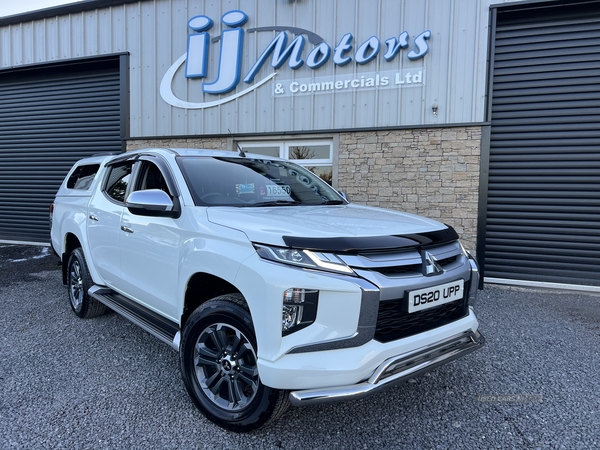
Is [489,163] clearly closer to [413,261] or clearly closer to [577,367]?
[577,367]

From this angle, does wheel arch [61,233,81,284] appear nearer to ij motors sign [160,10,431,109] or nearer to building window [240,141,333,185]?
building window [240,141,333,185]

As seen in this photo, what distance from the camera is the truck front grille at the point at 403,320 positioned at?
2.08 metres

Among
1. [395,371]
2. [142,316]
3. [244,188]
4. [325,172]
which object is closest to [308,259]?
[395,371]

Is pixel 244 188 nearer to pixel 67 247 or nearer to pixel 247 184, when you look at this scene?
pixel 247 184

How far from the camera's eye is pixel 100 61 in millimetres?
8664

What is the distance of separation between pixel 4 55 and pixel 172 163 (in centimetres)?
964

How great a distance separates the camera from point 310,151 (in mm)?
7250

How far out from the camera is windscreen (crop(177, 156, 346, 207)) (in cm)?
285

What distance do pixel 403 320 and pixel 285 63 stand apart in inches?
239

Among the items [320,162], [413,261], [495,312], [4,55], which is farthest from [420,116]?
[4,55]

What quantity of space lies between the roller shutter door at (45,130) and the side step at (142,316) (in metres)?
5.94

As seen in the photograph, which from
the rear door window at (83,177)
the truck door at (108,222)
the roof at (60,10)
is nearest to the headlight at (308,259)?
the truck door at (108,222)

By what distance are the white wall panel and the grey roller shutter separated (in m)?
0.54

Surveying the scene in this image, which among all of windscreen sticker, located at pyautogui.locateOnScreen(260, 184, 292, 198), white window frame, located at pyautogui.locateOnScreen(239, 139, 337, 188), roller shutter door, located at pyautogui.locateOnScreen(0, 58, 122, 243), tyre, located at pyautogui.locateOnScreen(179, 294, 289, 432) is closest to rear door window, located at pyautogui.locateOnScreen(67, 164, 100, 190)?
windscreen sticker, located at pyautogui.locateOnScreen(260, 184, 292, 198)
